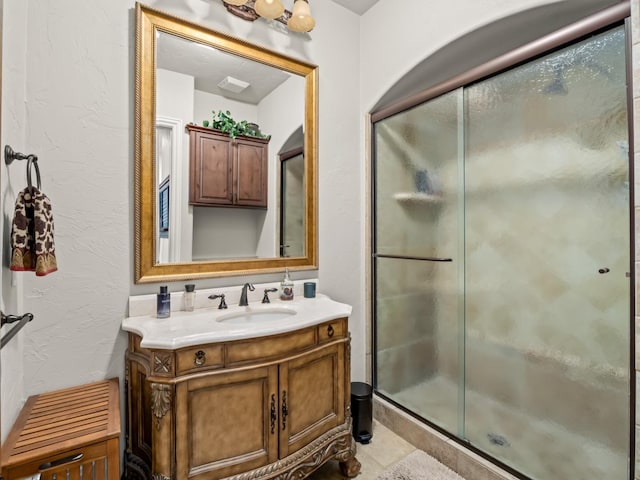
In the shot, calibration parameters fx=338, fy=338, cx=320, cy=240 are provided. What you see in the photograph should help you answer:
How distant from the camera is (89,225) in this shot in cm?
147

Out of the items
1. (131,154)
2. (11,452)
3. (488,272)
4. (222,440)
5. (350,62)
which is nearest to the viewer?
(11,452)

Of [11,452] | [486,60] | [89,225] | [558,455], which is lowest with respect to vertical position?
[558,455]

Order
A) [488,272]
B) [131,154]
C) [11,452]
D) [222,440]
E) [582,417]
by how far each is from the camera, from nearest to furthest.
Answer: [11,452] → [222,440] → [582,417] → [131,154] → [488,272]

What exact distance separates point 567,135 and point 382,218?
1.11 meters

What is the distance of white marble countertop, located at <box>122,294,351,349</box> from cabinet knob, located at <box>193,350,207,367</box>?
0.05 metres

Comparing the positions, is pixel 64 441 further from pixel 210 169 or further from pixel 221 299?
pixel 210 169

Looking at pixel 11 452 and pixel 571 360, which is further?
pixel 571 360

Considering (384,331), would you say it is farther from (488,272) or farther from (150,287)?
(150,287)

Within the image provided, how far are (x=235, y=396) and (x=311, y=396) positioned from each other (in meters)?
0.37

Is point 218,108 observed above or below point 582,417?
above

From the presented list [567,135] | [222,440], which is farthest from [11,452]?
[567,135]

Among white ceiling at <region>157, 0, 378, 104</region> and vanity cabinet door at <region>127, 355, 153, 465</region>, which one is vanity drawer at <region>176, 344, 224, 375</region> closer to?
vanity cabinet door at <region>127, 355, 153, 465</region>

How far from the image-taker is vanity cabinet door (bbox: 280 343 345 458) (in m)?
1.42

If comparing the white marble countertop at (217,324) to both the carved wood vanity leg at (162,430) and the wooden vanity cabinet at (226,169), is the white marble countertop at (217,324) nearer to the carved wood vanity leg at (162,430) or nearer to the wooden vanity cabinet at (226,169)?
the carved wood vanity leg at (162,430)
